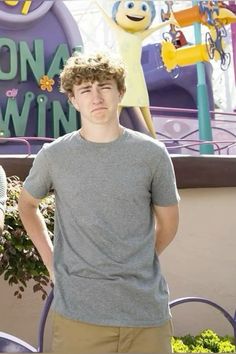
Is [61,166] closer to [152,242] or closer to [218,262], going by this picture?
[152,242]

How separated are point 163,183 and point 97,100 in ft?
0.99

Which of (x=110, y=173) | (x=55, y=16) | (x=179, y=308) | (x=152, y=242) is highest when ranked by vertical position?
(x=55, y=16)

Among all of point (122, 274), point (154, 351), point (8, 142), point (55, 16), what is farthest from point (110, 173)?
point (55, 16)

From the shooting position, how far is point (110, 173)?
1.52 m

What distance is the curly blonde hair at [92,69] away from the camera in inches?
62.5

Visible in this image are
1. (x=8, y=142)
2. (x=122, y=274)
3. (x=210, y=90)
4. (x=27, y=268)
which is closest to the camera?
(x=122, y=274)

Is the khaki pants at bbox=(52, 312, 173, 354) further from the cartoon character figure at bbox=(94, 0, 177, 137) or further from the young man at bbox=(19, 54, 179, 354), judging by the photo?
the cartoon character figure at bbox=(94, 0, 177, 137)

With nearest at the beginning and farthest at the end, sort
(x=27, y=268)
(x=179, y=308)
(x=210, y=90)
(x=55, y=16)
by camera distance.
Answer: (x=27, y=268), (x=179, y=308), (x=55, y=16), (x=210, y=90)

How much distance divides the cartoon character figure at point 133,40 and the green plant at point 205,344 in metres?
2.61

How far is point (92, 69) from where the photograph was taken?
159cm

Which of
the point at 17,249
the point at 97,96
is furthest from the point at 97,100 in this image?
the point at 17,249

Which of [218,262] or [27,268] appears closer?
[27,268]

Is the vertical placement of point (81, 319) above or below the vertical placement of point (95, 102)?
below

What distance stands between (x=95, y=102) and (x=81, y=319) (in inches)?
23.5
